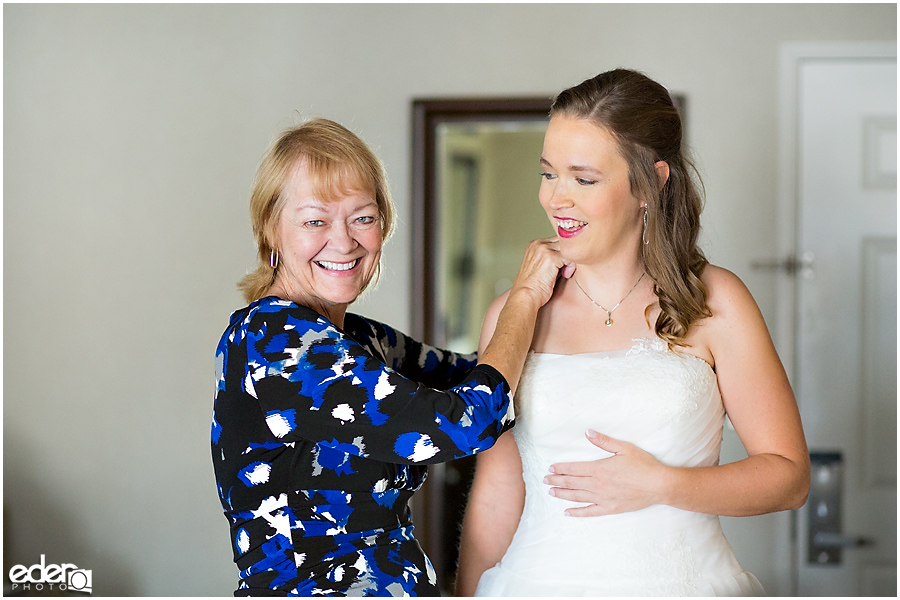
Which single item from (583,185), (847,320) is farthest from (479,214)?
(583,185)

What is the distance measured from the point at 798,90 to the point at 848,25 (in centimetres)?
34

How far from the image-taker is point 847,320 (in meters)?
3.29

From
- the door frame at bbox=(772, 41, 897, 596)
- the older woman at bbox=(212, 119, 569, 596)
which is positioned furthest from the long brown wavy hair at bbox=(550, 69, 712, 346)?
the door frame at bbox=(772, 41, 897, 596)

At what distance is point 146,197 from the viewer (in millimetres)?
3424

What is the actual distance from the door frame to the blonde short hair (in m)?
2.31

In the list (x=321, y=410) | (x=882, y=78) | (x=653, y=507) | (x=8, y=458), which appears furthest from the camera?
(x=8, y=458)

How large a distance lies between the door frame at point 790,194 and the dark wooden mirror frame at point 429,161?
3.22 feet

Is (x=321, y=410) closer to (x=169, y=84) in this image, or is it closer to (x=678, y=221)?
(x=678, y=221)

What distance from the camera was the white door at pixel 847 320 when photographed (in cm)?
325

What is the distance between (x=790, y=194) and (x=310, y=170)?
248cm

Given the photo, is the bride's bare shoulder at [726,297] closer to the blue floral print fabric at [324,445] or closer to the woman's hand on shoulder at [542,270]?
the woman's hand on shoulder at [542,270]

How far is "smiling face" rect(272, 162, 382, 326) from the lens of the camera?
4.73 ft

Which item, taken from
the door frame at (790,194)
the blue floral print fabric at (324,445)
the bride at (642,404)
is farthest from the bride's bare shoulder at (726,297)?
the door frame at (790,194)

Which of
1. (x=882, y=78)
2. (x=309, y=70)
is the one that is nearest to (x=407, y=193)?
(x=309, y=70)
